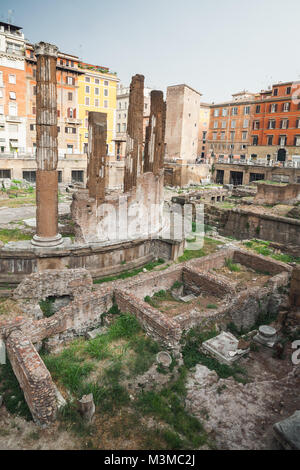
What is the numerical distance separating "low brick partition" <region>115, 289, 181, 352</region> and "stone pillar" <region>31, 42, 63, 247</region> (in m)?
2.95

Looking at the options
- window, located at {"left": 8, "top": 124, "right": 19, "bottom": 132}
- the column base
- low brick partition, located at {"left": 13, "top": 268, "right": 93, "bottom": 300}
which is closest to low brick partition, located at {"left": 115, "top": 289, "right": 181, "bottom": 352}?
low brick partition, located at {"left": 13, "top": 268, "right": 93, "bottom": 300}

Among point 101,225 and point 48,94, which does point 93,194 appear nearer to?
point 101,225

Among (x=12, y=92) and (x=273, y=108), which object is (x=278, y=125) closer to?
(x=273, y=108)

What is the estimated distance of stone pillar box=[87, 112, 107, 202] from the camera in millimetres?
10312

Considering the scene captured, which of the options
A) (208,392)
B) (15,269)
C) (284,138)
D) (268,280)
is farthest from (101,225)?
(284,138)

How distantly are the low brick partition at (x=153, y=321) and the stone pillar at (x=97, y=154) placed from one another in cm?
364

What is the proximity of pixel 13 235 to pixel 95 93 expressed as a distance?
3260 centimetres

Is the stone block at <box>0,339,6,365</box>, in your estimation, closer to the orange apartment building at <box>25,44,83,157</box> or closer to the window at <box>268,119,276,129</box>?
the orange apartment building at <box>25,44,83,157</box>

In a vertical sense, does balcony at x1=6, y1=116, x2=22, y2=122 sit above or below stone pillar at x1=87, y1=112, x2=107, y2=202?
above

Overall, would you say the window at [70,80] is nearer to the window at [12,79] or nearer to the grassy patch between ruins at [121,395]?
the window at [12,79]

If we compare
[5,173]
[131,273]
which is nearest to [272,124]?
[5,173]

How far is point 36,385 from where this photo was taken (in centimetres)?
544

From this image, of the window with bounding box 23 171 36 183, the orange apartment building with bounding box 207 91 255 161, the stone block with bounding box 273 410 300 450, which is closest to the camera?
the stone block with bounding box 273 410 300 450

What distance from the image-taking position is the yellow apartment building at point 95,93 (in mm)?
38312
